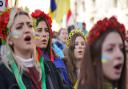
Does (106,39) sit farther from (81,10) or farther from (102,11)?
(81,10)

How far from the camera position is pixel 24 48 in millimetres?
5363

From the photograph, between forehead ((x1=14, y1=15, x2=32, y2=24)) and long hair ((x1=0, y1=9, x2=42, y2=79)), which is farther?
forehead ((x1=14, y1=15, x2=32, y2=24))

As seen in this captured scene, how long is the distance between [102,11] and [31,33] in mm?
36623

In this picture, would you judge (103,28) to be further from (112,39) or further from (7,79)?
(7,79)

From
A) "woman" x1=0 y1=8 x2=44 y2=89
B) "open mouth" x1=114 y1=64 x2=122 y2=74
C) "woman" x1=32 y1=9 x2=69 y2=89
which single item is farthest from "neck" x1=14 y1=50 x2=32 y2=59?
"open mouth" x1=114 y1=64 x2=122 y2=74

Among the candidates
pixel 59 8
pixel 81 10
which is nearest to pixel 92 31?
pixel 59 8

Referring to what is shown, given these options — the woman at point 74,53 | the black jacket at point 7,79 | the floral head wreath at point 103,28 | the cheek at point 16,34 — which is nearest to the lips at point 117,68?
the floral head wreath at point 103,28

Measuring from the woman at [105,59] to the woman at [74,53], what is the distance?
3216mm

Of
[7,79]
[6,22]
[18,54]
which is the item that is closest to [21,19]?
[6,22]

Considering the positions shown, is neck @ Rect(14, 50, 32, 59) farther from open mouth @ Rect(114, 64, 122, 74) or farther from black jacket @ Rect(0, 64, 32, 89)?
open mouth @ Rect(114, 64, 122, 74)

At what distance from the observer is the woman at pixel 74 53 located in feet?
23.5

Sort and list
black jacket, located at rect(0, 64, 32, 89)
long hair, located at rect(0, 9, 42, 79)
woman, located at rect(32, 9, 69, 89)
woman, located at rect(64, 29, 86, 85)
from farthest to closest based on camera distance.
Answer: woman, located at rect(64, 29, 86, 85) < woman, located at rect(32, 9, 69, 89) < long hair, located at rect(0, 9, 42, 79) < black jacket, located at rect(0, 64, 32, 89)

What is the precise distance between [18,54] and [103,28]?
5.81 feet

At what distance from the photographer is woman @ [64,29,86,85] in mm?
7169
